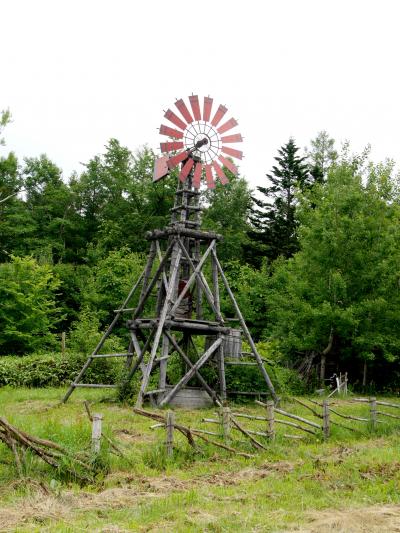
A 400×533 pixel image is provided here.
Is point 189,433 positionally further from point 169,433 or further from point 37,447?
point 37,447

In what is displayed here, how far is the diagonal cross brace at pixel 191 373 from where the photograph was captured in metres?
18.6

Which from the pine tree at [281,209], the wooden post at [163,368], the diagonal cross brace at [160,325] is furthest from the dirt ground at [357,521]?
the pine tree at [281,209]

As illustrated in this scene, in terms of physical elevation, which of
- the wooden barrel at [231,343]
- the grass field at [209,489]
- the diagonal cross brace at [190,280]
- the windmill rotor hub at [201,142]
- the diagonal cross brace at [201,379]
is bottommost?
the grass field at [209,489]

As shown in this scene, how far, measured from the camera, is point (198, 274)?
20.3 metres

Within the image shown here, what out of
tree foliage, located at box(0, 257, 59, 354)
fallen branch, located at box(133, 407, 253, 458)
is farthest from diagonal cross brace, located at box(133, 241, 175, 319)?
tree foliage, located at box(0, 257, 59, 354)

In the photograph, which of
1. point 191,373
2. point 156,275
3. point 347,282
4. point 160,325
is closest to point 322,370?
point 347,282

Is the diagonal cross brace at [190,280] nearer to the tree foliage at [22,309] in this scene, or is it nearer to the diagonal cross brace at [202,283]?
the diagonal cross brace at [202,283]

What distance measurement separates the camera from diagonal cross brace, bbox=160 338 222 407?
1858cm

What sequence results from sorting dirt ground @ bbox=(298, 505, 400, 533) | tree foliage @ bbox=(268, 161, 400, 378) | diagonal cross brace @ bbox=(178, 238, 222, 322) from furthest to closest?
tree foliage @ bbox=(268, 161, 400, 378) → diagonal cross brace @ bbox=(178, 238, 222, 322) → dirt ground @ bbox=(298, 505, 400, 533)

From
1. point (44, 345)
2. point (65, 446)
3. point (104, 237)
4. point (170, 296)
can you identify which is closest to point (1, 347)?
point (44, 345)

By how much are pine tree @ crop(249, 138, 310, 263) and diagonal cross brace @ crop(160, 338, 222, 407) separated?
82.8 ft

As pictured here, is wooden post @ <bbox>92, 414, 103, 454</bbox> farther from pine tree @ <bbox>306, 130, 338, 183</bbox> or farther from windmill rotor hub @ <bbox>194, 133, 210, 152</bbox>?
pine tree @ <bbox>306, 130, 338, 183</bbox>

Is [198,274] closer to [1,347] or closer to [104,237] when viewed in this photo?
[1,347]

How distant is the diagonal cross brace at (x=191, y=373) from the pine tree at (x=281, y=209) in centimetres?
2525
